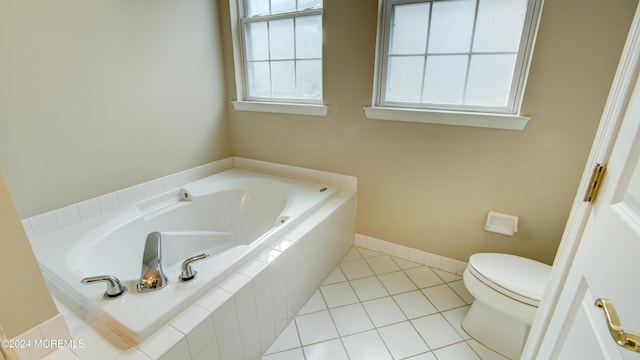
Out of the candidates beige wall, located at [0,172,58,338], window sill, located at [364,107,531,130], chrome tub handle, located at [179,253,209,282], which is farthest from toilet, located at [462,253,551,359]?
beige wall, located at [0,172,58,338]

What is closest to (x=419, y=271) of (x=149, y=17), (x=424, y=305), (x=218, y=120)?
(x=424, y=305)

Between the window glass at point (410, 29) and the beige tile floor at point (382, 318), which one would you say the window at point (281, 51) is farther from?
the beige tile floor at point (382, 318)

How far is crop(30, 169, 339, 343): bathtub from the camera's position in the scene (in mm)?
1044

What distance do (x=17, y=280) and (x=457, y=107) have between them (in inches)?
80.1

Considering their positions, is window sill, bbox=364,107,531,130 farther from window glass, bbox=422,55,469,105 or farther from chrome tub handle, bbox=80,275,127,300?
chrome tub handle, bbox=80,275,127,300

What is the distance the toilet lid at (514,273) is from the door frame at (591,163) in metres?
0.39

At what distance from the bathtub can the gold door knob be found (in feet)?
3.77

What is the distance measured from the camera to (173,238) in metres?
1.87

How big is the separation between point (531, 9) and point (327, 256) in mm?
1716

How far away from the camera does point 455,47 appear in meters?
1.64

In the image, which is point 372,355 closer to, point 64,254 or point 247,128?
point 64,254

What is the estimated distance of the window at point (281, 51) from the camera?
2.05 meters

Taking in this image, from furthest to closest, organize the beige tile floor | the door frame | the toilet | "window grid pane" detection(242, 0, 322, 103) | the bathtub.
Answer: "window grid pane" detection(242, 0, 322, 103), the beige tile floor, the toilet, the bathtub, the door frame

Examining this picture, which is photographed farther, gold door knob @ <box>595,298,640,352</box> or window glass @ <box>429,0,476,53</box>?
window glass @ <box>429,0,476,53</box>
